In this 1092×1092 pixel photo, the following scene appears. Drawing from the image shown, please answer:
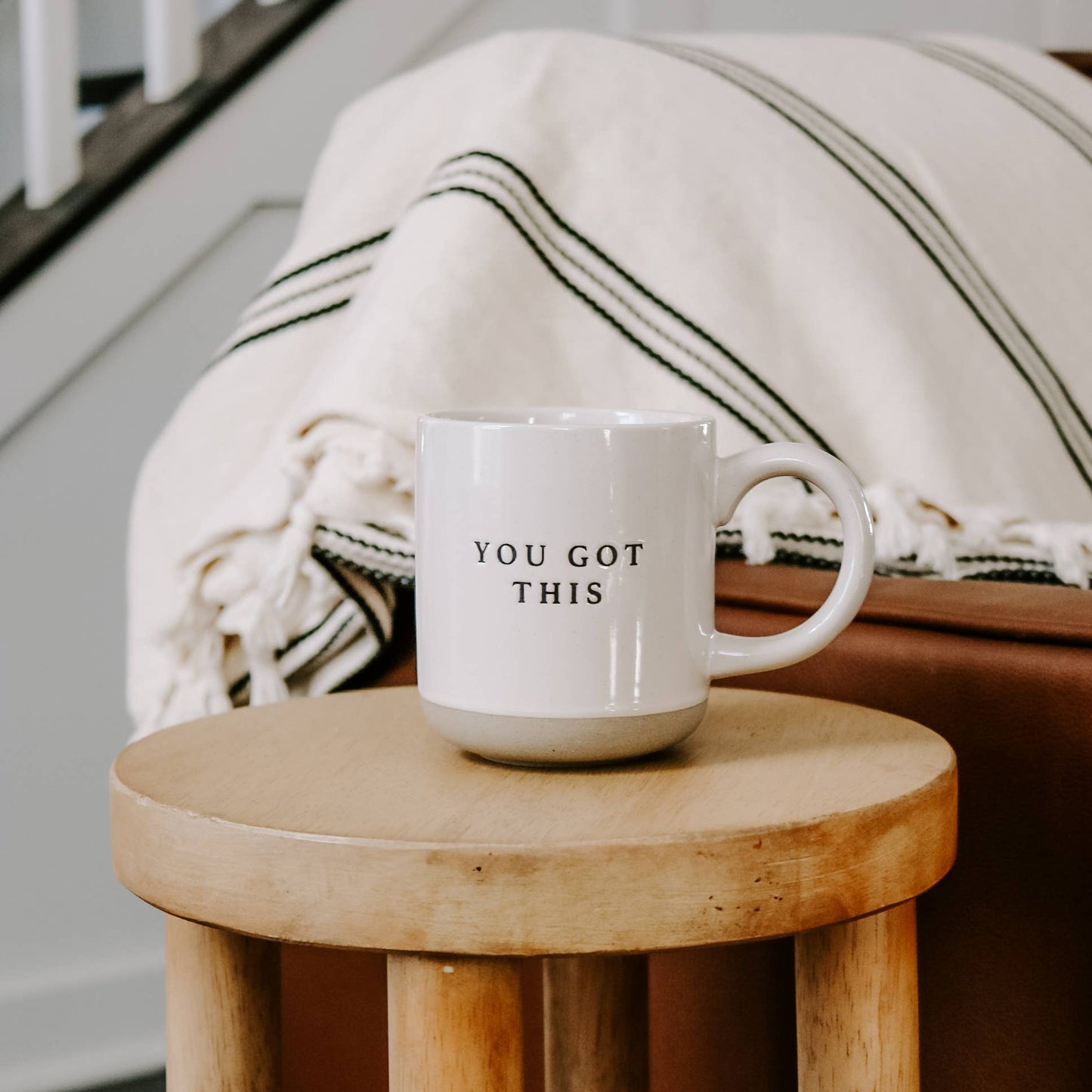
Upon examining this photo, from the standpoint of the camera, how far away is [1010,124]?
113 cm

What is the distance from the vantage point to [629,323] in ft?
2.83

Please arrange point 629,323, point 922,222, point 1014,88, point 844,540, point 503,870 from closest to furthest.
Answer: point 503,870 < point 844,540 < point 629,323 < point 922,222 < point 1014,88

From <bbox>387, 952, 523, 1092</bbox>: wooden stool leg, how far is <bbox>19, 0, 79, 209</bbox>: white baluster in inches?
42.3

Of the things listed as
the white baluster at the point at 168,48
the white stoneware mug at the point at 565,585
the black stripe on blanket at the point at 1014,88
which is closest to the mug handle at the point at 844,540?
the white stoneware mug at the point at 565,585

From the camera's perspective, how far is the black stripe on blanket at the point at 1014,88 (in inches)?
45.8

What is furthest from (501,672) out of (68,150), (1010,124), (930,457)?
(68,150)

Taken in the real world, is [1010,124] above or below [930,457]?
above

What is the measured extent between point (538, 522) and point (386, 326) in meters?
0.39

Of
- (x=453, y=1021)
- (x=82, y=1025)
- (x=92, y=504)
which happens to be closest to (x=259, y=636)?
(x=453, y=1021)

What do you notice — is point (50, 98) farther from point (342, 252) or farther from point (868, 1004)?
point (868, 1004)

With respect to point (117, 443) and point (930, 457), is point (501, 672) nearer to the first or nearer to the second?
point (930, 457)

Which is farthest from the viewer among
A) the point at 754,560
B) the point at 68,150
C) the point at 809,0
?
the point at 809,0

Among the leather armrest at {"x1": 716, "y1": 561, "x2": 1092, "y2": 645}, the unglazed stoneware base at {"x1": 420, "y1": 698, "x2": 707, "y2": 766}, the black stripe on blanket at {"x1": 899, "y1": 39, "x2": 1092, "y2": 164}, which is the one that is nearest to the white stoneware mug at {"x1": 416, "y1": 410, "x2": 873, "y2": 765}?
the unglazed stoneware base at {"x1": 420, "y1": 698, "x2": 707, "y2": 766}

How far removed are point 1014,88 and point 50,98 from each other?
907 millimetres
